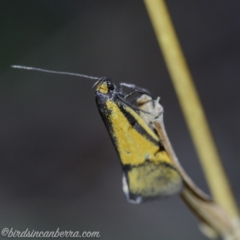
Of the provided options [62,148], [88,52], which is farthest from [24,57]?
[62,148]

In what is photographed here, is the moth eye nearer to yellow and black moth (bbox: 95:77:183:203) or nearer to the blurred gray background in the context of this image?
yellow and black moth (bbox: 95:77:183:203)

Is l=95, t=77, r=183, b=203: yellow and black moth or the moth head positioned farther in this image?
the moth head

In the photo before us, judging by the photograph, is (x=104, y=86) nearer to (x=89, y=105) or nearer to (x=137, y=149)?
(x=137, y=149)

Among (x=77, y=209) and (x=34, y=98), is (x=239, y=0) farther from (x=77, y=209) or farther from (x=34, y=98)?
(x=77, y=209)

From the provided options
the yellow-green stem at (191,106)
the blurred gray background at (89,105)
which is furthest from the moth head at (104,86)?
the blurred gray background at (89,105)

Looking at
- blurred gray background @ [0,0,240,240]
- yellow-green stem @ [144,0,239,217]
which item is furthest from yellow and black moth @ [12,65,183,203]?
blurred gray background @ [0,0,240,240]

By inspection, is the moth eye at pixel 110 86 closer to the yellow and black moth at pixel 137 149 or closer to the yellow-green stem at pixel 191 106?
the yellow and black moth at pixel 137 149

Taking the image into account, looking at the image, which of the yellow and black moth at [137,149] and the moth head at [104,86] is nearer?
the yellow and black moth at [137,149]
